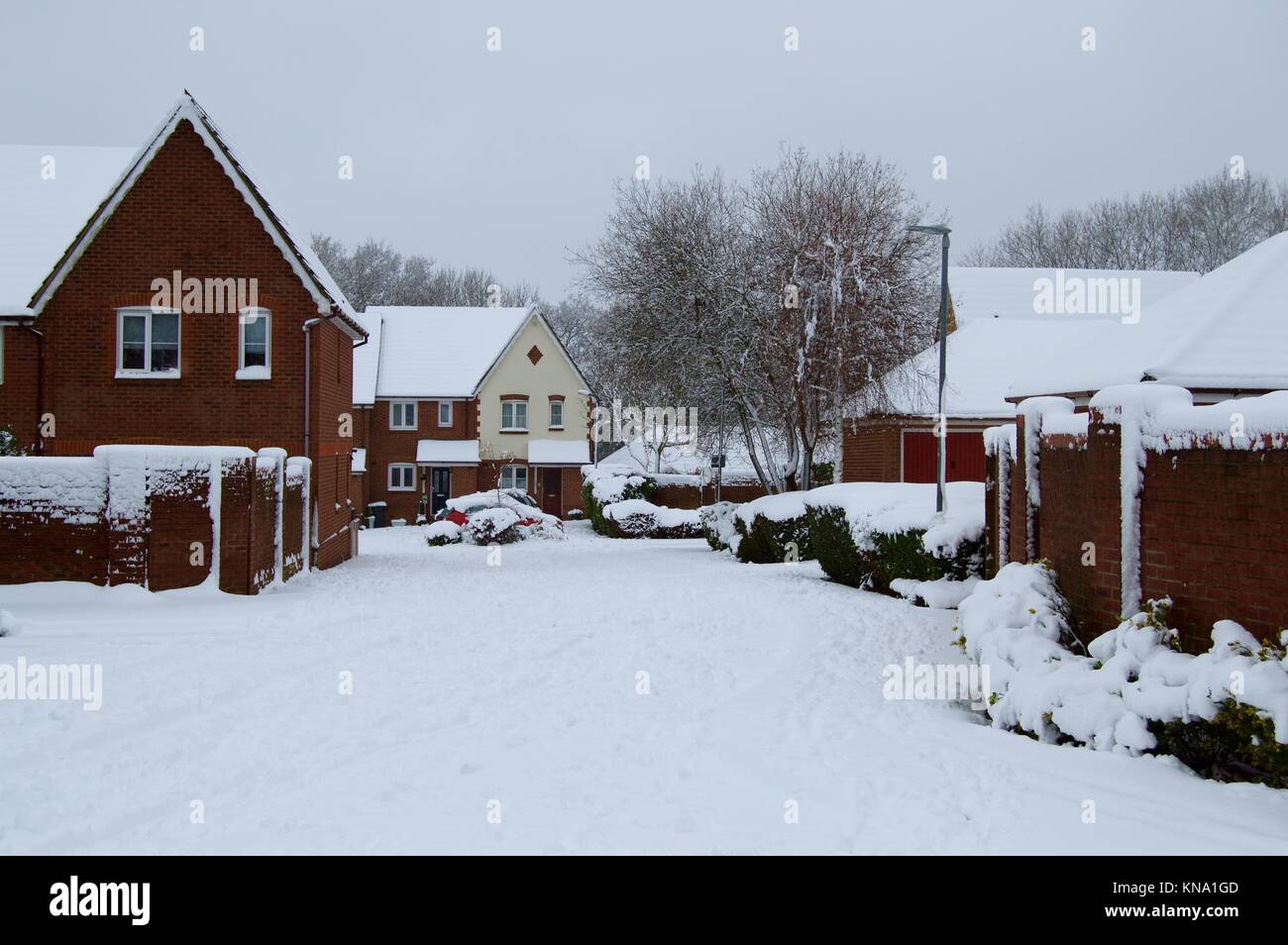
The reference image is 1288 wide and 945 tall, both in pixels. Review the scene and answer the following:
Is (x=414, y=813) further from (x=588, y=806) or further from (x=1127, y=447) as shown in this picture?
(x=1127, y=447)

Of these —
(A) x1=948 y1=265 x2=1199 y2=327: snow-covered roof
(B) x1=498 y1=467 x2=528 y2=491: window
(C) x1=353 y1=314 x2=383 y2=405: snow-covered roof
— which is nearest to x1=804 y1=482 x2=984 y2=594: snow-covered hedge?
(A) x1=948 y1=265 x2=1199 y2=327: snow-covered roof

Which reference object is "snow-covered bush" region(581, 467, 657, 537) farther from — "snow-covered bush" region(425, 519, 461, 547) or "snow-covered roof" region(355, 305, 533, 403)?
"snow-covered roof" region(355, 305, 533, 403)

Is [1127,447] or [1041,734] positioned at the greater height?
[1127,447]

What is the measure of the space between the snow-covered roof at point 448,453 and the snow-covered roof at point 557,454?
104 inches

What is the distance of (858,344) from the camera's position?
24703 millimetres

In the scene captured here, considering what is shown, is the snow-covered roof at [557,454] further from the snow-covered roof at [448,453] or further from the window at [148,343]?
the window at [148,343]

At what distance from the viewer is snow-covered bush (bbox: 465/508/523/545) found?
107 ft

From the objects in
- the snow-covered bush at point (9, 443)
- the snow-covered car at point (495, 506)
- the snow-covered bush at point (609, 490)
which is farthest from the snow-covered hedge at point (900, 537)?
the snow-covered bush at point (609, 490)

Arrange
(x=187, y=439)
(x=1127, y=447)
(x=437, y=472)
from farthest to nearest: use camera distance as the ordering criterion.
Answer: (x=437, y=472), (x=187, y=439), (x=1127, y=447)

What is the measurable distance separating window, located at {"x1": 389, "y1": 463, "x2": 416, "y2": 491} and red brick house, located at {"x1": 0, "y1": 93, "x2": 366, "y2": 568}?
25709 mm

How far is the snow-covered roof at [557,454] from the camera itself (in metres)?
47.0
